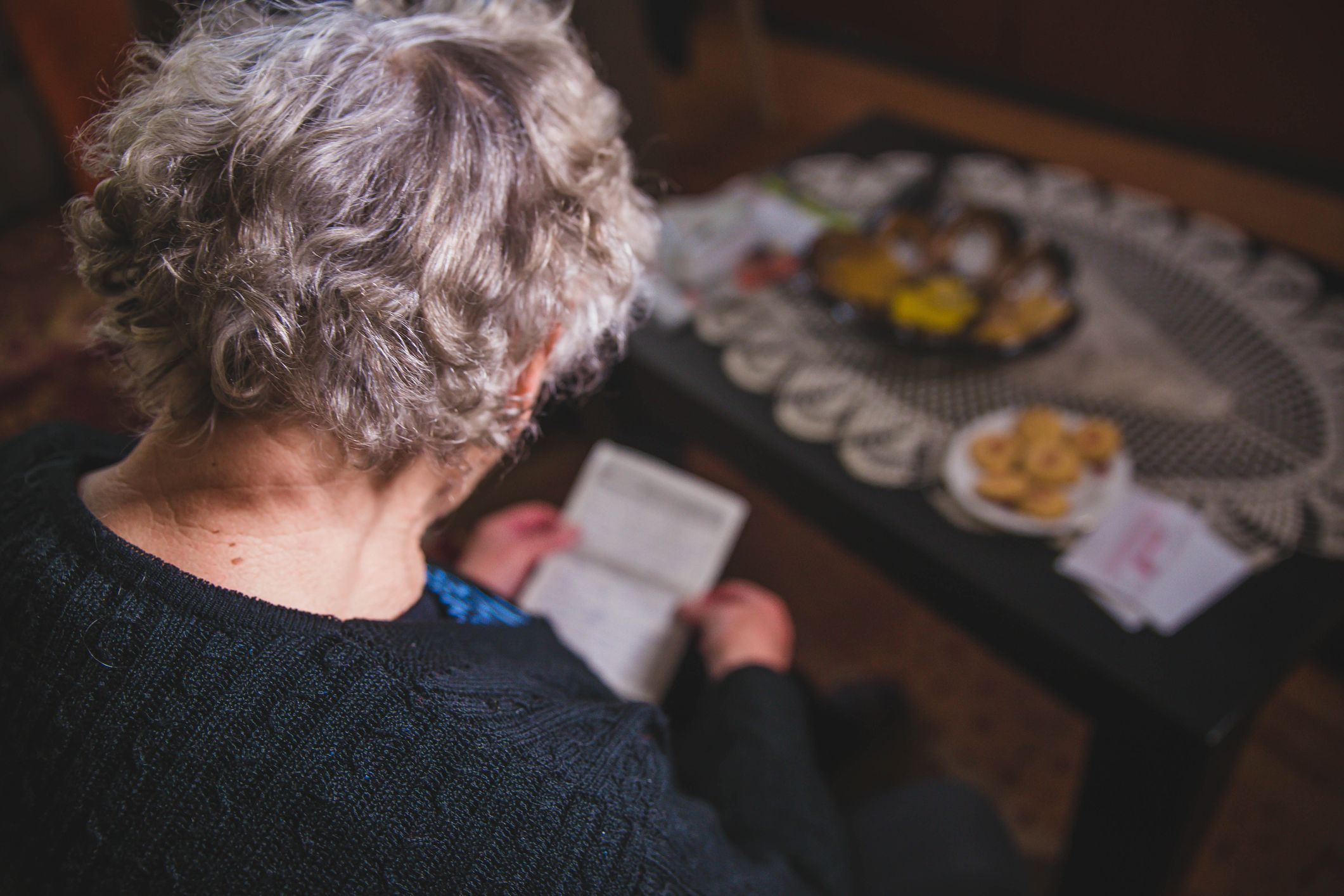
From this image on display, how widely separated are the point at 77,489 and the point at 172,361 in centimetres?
15

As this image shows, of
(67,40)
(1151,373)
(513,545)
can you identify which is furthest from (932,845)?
(67,40)

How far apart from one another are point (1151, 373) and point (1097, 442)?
24 centimetres

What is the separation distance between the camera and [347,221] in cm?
65

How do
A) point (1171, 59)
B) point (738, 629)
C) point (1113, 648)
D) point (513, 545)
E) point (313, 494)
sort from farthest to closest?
point (1171, 59) → point (513, 545) → point (738, 629) → point (1113, 648) → point (313, 494)

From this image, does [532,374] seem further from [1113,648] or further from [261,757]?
[1113,648]

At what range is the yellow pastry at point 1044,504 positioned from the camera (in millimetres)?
1190

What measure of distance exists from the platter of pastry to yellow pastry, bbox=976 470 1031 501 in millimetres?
271

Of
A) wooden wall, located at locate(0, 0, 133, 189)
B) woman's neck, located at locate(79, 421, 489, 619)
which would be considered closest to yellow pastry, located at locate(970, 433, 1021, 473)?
woman's neck, located at locate(79, 421, 489, 619)

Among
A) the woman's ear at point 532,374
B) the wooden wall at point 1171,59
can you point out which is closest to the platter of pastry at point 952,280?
the woman's ear at point 532,374

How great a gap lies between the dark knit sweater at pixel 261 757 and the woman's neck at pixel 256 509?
0.04 meters

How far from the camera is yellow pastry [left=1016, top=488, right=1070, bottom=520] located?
1190 mm

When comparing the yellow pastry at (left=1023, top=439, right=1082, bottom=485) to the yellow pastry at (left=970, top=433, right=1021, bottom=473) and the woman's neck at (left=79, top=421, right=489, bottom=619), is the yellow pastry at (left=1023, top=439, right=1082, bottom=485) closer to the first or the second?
the yellow pastry at (left=970, top=433, right=1021, bottom=473)

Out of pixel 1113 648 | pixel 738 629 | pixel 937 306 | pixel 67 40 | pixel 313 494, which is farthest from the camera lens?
pixel 67 40

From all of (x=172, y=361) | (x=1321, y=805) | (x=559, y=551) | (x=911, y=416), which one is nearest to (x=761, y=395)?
(x=911, y=416)
